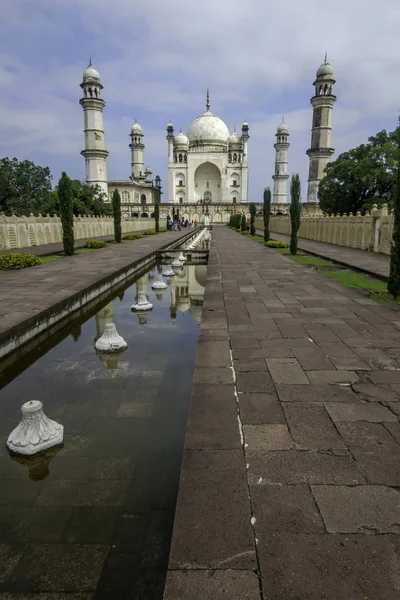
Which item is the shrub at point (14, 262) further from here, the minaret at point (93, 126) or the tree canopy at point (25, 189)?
the minaret at point (93, 126)

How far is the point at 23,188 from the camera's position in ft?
84.0

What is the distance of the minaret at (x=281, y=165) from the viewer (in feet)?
188

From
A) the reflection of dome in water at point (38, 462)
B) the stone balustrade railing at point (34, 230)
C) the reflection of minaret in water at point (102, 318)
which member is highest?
the stone balustrade railing at point (34, 230)

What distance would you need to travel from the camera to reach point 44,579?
1.54 metres

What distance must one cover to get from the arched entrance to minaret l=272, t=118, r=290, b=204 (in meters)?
9.22

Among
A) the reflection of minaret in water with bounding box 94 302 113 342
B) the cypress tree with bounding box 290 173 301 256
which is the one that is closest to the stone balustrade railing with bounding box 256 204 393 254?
the cypress tree with bounding box 290 173 301 256

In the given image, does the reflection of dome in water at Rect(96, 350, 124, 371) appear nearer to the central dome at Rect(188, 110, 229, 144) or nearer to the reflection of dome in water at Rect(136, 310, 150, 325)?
the reflection of dome in water at Rect(136, 310, 150, 325)

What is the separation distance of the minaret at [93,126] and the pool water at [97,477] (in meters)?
39.1

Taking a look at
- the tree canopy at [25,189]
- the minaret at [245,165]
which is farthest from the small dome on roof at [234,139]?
the tree canopy at [25,189]

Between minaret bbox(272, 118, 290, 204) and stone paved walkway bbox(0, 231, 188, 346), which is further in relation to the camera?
minaret bbox(272, 118, 290, 204)

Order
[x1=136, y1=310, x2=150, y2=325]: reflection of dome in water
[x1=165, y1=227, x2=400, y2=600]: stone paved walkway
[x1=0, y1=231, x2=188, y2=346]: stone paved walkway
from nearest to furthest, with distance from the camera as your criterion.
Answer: [x1=165, y1=227, x2=400, y2=600]: stone paved walkway, [x1=0, y1=231, x2=188, y2=346]: stone paved walkway, [x1=136, y1=310, x2=150, y2=325]: reflection of dome in water

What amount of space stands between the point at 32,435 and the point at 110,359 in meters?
1.62

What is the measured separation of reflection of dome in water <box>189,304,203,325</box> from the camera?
568 centimetres

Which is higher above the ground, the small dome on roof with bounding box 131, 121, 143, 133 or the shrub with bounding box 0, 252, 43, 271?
the small dome on roof with bounding box 131, 121, 143, 133
